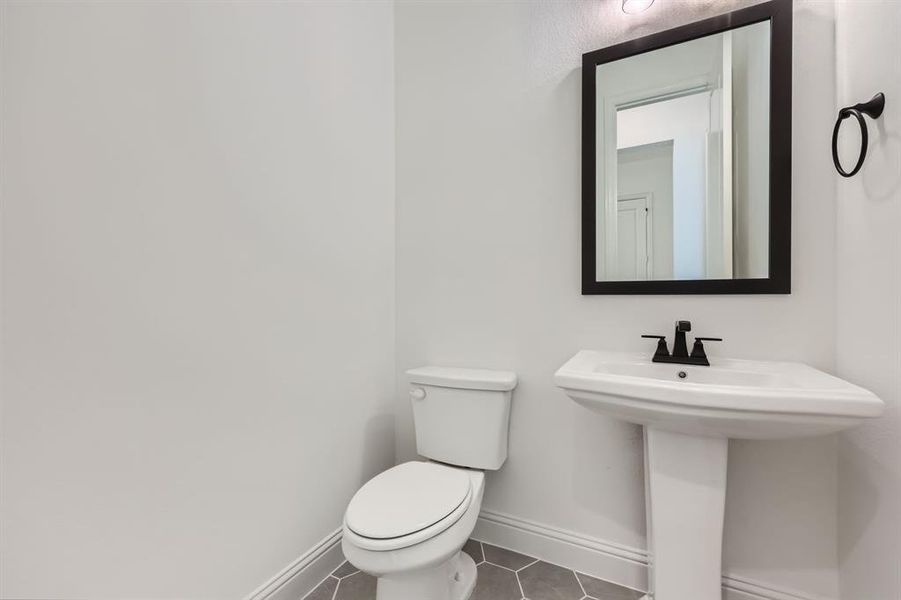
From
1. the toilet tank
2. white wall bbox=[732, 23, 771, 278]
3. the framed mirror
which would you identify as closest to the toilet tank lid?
the toilet tank

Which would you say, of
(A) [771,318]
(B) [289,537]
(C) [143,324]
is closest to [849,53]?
(A) [771,318]

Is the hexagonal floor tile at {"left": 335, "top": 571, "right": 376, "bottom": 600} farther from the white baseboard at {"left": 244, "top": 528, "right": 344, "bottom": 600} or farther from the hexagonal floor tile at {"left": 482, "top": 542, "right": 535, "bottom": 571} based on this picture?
the hexagonal floor tile at {"left": 482, "top": 542, "right": 535, "bottom": 571}

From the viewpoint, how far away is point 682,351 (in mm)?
1176

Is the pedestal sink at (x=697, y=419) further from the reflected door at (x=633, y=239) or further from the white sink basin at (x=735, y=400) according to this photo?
the reflected door at (x=633, y=239)

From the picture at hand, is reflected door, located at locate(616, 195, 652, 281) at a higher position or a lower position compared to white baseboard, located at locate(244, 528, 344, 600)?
A: higher

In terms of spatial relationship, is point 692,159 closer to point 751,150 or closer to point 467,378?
point 751,150

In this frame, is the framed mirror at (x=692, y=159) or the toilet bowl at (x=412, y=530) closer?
the toilet bowl at (x=412, y=530)

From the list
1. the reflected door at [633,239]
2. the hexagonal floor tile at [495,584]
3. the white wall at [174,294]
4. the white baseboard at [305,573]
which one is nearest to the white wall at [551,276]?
the reflected door at [633,239]

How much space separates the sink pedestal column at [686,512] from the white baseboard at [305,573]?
106 centimetres

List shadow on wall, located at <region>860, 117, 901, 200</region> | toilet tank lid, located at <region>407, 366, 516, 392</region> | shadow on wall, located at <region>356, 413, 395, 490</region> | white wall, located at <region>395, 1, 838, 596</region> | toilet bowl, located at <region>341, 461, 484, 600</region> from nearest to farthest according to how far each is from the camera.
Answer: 1. shadow on wall, located at <region>860, 117, 901, 200</region>
2. toilet bowl, located at <region>341, 461, 484, 600</region>
3. white wall, located at <region>395, 1, 838, 596</region>
4. toilet tank lid, located at <region>407, 366, 516, 392</region>
5. shadow on wall, located at <region>356, 413, 395, 490</region>

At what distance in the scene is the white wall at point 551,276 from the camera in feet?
3.68

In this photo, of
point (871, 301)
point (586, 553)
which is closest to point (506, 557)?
point (586, 553)

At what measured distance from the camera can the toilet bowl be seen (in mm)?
961

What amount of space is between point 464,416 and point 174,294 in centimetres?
100
